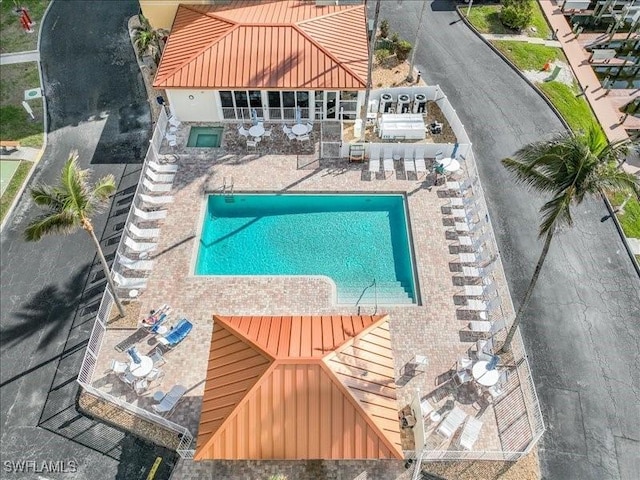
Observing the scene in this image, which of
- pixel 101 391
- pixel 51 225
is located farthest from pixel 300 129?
pixel 101 391

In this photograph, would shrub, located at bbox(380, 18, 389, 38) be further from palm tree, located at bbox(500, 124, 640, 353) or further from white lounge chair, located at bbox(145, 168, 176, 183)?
palm tree, located at bbox(500, 124, 640, 353)

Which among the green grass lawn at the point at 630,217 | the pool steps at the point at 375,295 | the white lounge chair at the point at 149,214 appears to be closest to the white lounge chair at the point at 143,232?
the white lounge chair at the point at 149,214

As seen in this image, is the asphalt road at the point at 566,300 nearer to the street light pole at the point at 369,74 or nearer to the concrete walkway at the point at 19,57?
the street light pole at the point at 369,74

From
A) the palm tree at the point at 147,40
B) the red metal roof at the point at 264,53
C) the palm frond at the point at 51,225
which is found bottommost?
the palm tree at the point at 147,40

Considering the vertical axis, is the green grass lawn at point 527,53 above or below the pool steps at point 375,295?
above

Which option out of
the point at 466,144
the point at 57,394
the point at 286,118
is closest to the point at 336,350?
the point at 57,394

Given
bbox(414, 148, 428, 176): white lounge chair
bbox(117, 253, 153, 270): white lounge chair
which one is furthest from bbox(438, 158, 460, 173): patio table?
bbox(117, 253, 153, 270): white lounge chair

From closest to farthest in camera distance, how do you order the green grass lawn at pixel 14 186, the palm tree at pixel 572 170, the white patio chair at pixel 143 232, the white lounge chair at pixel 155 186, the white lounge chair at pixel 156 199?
1. the palm tree at pixel 572 170
2. the white patio chair at pixel 143 232
3. the white lounge chair at pixel 156 199
4. the green grass lawn at pixel 14 186
5. the white lounge chair at pixel 155 186
